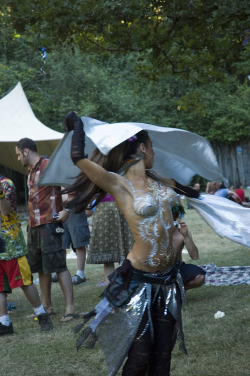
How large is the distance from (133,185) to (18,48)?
75.1ft

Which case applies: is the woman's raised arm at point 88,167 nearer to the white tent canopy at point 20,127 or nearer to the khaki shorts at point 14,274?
the khaki shorts at point 14,274

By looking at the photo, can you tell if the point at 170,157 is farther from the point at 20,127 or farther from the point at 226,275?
the point at 20,127

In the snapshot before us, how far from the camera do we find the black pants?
3223mm

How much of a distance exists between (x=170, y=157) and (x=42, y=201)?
2665 millimetres

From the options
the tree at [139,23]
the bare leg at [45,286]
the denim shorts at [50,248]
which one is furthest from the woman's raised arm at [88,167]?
the tree at [139,23]

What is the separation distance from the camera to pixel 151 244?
10.8 feet

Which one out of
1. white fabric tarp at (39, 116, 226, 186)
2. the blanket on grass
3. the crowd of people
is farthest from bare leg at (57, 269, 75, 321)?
the crowd of people

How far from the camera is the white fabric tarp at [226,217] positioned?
3.75 meters

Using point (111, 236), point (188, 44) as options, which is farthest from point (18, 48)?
point (111, 236)

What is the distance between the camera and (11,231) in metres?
6.02

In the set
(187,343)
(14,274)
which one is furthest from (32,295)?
(187,343)

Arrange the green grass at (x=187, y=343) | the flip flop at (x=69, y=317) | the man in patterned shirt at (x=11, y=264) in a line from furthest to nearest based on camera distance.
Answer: the flip flop at (x=69, y=317)
the man in patterned shirt at (x=11, y=264)
the green grass at (x=187, y=343)

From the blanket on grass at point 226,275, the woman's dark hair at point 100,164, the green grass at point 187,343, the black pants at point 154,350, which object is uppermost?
the woman's dark hair at point 100,164

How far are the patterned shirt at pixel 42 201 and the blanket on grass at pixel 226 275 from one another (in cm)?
250
